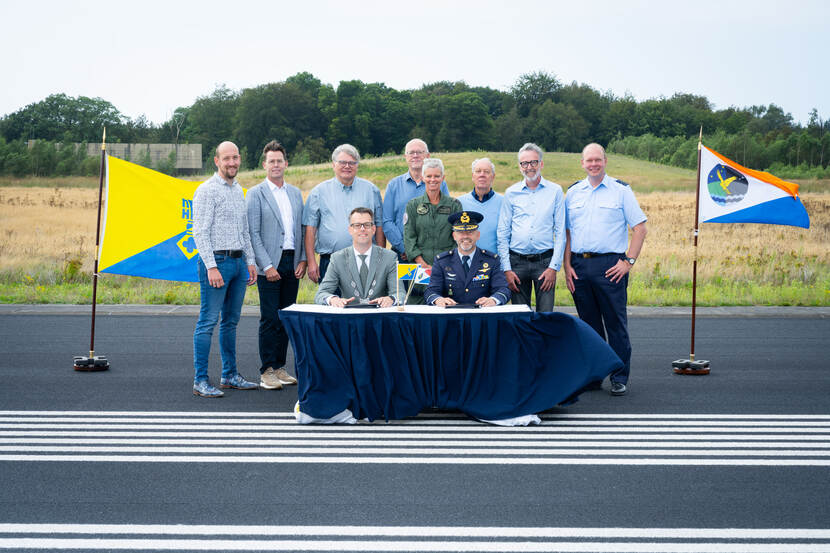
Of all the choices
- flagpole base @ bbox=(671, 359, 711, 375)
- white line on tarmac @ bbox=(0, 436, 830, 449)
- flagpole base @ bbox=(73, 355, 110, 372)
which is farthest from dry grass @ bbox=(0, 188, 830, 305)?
white line on tarmac @ bbox=(0, 436, 830, 449)

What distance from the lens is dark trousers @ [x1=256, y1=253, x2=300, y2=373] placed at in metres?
8.04

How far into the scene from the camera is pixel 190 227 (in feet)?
30.4

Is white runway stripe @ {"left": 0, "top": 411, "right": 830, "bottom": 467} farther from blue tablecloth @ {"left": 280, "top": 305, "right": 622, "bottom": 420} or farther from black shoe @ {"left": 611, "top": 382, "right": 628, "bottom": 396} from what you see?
black shoe @ {"left": 611, "top": 382, "right": 628, "bottom": 396}

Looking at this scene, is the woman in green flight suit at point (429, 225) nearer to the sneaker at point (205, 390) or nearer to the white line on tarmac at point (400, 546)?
the sneaker at point (205, 390)

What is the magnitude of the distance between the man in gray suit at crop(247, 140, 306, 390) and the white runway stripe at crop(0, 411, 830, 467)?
4.12ft

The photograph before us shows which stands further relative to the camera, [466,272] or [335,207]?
[335,207]

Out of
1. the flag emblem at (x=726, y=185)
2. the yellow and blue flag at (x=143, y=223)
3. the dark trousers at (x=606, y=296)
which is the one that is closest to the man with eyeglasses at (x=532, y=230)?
the dark trousers at (x=606, y=296)

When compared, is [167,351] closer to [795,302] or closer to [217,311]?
[217,311]

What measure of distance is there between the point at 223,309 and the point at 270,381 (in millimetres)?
803

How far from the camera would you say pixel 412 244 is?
8.00 meters

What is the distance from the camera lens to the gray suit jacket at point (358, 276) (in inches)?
292

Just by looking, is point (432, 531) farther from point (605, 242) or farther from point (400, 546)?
point (605, 242)

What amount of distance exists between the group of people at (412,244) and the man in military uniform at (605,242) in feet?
0.03

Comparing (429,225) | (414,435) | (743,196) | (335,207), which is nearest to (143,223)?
(335,207)
